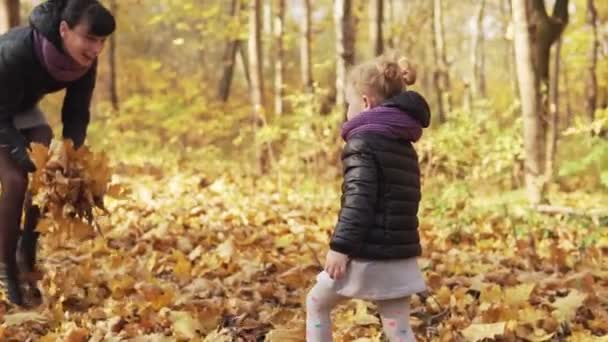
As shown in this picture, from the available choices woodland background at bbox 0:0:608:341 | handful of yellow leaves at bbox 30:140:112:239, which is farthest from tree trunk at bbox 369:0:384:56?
handful of yellow leaves at bbox 30:140:112:239

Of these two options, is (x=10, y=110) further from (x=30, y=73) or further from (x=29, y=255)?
(x=29, y=255)

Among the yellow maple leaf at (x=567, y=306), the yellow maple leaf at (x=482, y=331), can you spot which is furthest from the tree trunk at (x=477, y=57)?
the yellow maple leaf at (x=482, y=331)

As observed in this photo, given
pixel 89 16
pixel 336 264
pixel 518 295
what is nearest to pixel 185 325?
pixel 336 264

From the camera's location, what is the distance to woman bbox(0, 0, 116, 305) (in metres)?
3.68

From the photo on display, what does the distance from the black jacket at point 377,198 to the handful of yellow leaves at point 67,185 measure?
5.27 feet

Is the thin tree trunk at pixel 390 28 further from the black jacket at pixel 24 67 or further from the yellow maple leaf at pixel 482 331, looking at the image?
the yellow maple leaf at pixel 482 331

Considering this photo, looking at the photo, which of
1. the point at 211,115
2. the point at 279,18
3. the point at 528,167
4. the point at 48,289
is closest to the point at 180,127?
the point at 211,115

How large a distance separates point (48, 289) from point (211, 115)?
1335 centimetres

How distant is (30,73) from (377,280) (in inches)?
86.7

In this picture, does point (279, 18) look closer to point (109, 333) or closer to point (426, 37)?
point (109, 333)

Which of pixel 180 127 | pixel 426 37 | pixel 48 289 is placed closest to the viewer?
pixel 48 289

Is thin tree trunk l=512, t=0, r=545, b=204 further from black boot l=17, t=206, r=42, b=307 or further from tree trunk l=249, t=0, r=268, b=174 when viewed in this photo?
tree trunk l=249, t=0, r=268, b=174

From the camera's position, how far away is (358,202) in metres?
2.59

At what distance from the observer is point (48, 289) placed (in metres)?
4.05
